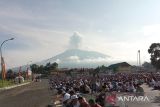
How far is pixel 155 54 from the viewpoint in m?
129

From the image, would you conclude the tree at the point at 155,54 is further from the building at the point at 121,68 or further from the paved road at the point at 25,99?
the paved road at the point at 25,99

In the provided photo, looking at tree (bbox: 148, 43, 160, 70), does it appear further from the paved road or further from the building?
the paved road

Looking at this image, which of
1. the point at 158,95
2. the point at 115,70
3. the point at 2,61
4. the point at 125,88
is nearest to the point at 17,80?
the point at 2,61

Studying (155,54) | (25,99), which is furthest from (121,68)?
(25,99)

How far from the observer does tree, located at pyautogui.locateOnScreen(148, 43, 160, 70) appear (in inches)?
4985

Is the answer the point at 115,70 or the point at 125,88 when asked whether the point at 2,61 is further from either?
the point at 115,70

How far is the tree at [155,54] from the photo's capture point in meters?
127

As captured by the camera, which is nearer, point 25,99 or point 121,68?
point 25,99

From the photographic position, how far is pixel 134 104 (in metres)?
19.6

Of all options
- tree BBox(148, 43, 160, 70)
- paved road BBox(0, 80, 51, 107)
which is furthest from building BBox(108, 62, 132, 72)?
paved road BBox(0, 80, 51, 107)

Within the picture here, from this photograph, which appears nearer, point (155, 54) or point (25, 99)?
point (25, 99)

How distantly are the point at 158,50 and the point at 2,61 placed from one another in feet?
241

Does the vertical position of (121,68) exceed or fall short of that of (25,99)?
it exceeds it

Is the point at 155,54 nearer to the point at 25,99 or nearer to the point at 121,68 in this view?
the point at 121,68
